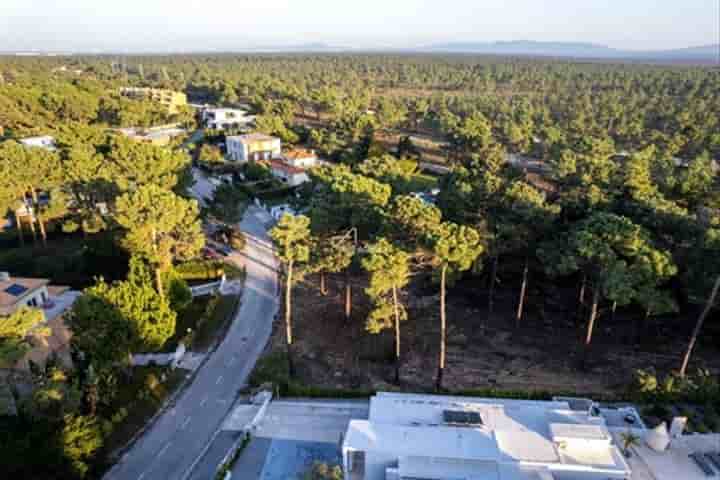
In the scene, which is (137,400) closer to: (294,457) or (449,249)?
(294,457)

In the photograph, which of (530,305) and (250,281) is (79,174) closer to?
(250,281)

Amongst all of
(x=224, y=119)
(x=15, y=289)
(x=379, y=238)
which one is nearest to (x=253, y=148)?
(x=224, y=119)

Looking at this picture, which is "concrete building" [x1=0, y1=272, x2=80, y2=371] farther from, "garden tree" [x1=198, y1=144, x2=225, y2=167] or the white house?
"garden tree" [x1=198, y1=144, x2=225, y2=167]

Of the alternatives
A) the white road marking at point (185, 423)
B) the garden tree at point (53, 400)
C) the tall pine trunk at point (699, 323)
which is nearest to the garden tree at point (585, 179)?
the tall pine trunk at point (699, 323)

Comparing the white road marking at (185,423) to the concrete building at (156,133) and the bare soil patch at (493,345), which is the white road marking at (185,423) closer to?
the bare soil patch at (493,345)

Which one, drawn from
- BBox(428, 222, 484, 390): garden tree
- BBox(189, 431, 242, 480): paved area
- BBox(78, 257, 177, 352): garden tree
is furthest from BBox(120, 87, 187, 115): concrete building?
BBox(428, 222, 484, 390): garden tree

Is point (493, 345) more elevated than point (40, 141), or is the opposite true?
point (40, 141)

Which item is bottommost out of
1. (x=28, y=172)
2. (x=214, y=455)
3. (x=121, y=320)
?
(x=214, y=455)
